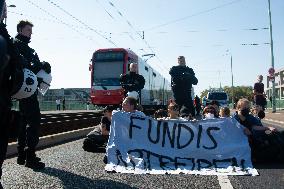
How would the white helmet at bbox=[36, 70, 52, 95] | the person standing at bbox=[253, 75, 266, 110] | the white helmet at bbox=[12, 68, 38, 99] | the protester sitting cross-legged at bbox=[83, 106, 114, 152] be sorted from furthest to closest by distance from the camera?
the person standing at bbox=[253, 75, 266, 110] < the protester sitting cross-legged at bbox=[83, 106, 114, 152] < the white helmet at bbox=[36, 70, 52, 95] < the white helmet at bbox=[12, 68, 38, 99]

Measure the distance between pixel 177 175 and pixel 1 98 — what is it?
3020mm

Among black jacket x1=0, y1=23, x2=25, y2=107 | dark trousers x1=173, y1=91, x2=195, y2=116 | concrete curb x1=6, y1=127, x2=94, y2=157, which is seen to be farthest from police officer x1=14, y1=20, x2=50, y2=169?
dark trousers x1=173, y1=91, x2=195, y2=116

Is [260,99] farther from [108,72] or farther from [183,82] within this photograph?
[108,72]

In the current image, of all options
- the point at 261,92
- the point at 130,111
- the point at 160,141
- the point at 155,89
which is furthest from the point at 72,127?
the point at 155,89

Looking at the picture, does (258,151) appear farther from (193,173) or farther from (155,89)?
(155,89)

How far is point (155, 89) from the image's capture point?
33.1 m

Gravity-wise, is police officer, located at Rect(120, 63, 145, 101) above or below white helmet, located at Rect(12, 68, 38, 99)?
above

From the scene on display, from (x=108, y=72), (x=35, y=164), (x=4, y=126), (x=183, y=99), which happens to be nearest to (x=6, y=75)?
(x=4, y=126)

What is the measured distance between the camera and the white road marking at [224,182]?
471 cm

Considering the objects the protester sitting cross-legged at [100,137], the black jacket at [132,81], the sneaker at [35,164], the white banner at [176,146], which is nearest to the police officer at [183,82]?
the black jacket at [132,81]

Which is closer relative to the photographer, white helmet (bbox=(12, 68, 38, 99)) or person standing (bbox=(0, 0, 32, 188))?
person standing (bbox=(0, 0, 32, 188))

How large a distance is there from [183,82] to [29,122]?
13.2 feet

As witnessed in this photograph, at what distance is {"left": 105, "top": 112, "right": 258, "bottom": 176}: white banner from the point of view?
18.6ft

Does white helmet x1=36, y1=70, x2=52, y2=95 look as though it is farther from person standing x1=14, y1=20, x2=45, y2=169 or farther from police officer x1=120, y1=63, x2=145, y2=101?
police officer x1=120, y1=63, x2=145, y2=101
